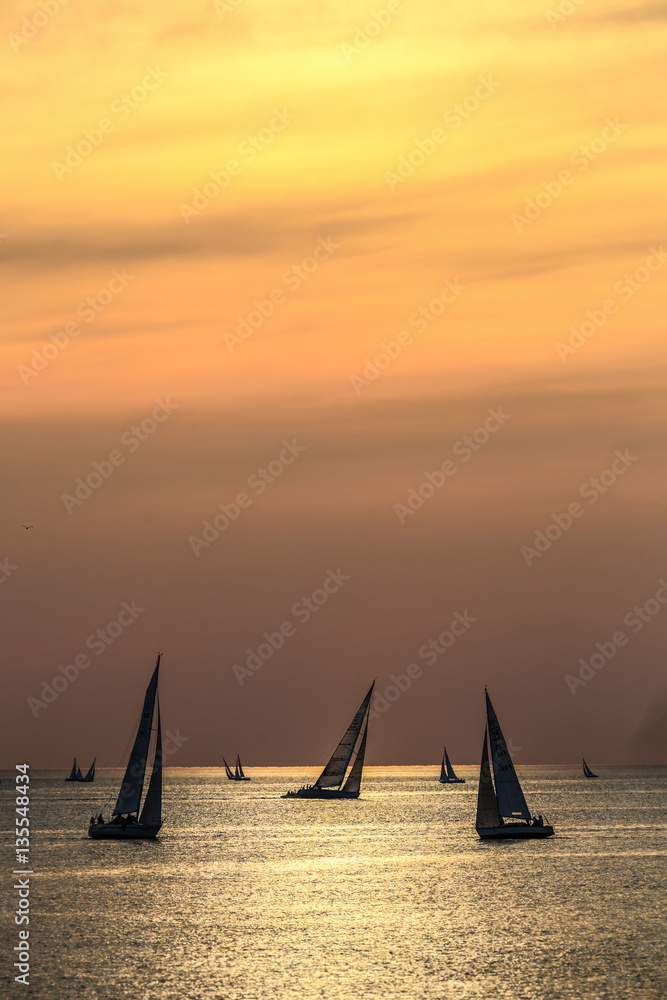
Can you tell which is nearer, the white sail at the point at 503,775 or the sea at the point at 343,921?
the sea at the point at 343,921

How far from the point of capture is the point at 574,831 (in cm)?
17150

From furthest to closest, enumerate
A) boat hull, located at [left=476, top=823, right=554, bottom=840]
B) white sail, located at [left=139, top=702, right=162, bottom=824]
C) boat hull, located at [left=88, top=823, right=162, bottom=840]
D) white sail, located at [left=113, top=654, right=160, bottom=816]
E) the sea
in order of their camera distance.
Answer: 1. boat hull, located at [left=476, top=823, right=554, bottom=840]
2. boat hull, located at [left=88, top=823, right=162, bottom=840]
3. white sail, located at [left=139, top=702, right=162, bottom=824]
4. white sail, located at [left=113, top=654, right=160, bottom=816]
5. the sea

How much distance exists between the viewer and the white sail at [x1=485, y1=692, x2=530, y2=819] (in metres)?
114

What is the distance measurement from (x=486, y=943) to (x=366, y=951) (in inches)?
319

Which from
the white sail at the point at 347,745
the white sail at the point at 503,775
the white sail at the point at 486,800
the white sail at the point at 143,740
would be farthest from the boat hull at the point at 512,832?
the white sail at the point at 347,745

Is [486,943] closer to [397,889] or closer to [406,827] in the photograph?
[397,889]

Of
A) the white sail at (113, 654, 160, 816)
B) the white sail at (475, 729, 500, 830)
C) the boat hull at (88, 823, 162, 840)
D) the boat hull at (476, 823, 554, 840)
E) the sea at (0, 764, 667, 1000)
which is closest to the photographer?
the sea at (0, 764, 667, 1000)

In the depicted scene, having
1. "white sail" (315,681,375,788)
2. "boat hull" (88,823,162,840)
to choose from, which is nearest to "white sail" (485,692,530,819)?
"boat hull" (88,823,162,840)

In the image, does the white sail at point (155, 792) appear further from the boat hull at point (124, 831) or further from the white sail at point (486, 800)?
the white sail at point (486, 800)

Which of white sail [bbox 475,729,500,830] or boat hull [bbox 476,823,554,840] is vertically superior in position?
white sail [bbox 475,729,500,830]

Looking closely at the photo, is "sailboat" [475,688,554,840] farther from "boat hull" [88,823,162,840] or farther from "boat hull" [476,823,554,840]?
"boat hull" [88,823,162,840]

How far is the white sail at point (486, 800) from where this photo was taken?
116 meters

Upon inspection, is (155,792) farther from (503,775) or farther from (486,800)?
(503,775)

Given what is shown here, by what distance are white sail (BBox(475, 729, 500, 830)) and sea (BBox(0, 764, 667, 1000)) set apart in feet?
11.2
